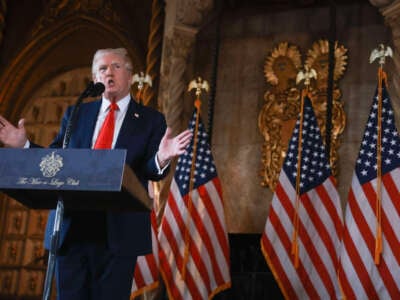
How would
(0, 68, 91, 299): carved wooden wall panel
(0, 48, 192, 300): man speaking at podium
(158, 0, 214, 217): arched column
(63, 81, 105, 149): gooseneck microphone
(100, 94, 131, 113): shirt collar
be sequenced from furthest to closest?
(0, 68, 91, 299): carved wooden wall panel → (158, 0, 214, 217): arched column → (100, 94, 131, 113): shirt collar → (0, 48, 192, 300): man speaking at podium → (63, 81, 105, 149): gooseneck microphone

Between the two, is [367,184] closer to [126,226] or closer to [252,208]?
[252,208]

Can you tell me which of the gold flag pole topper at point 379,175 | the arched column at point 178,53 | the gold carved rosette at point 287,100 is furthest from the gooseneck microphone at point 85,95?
the gold carved rosette at point 287,100

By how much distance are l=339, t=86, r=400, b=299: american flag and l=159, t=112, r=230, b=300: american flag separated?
1.26 meters

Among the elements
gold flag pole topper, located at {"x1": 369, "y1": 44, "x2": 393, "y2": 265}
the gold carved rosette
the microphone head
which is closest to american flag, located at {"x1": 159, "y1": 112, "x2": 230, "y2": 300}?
the gold carved rosette

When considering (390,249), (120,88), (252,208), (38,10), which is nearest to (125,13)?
(38,10)

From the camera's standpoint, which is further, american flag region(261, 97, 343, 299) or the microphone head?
american flag region(261, 97, 343, 299)

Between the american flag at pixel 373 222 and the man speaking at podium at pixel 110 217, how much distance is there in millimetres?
2698

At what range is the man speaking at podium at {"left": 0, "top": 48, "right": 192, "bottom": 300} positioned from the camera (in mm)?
2986

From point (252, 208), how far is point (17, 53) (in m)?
4.03

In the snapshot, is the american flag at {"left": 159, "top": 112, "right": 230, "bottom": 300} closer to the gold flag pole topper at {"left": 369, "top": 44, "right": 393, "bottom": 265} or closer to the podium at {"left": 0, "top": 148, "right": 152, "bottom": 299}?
A: the gold flag pole topper at {"left": 369, "top": 44, "right": 393, "bottom": 265}

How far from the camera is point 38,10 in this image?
898 cm

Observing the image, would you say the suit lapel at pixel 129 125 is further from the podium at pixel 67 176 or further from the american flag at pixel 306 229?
the american flag at pixel 306 229

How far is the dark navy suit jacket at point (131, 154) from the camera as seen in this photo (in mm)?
2988

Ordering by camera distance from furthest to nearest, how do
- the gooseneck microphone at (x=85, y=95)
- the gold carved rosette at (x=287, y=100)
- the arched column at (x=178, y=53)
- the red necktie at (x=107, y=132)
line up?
the arched column at (x=178, y=53) → the gold carved rosette at (x=287, y=100) → the red necktie at (x=107, y=132) → the gooseneck microphone at (x=85, y=95)
